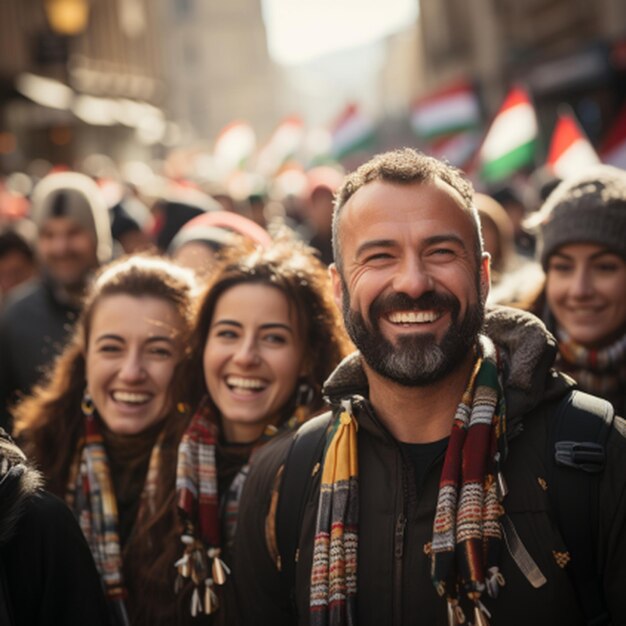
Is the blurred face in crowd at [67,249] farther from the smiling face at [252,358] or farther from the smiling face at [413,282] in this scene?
the smiling face at [413,282]

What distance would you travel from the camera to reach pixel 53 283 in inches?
243

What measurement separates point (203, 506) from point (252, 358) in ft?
1.90

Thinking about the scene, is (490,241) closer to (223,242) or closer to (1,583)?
(223,242)

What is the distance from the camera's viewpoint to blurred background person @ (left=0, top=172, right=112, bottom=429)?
18.1 feet

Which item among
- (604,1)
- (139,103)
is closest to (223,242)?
(604,1)

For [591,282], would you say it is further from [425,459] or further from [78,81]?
[78,81]

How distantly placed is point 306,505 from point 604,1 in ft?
62.9

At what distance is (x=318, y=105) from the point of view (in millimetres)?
181750

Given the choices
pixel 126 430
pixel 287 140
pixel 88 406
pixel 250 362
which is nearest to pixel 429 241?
pixel 250 362

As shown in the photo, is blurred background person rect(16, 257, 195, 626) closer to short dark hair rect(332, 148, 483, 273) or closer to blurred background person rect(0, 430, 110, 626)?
blurred background person rect(0, 430, 110, 626)

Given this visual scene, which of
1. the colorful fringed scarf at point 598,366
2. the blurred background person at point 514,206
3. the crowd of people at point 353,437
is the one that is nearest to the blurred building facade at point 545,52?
the blurred background person at point 514,206

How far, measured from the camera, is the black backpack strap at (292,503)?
293cm

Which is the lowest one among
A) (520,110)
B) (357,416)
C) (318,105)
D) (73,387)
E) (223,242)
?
(357,416)

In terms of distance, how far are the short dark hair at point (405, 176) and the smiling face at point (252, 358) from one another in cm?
102
